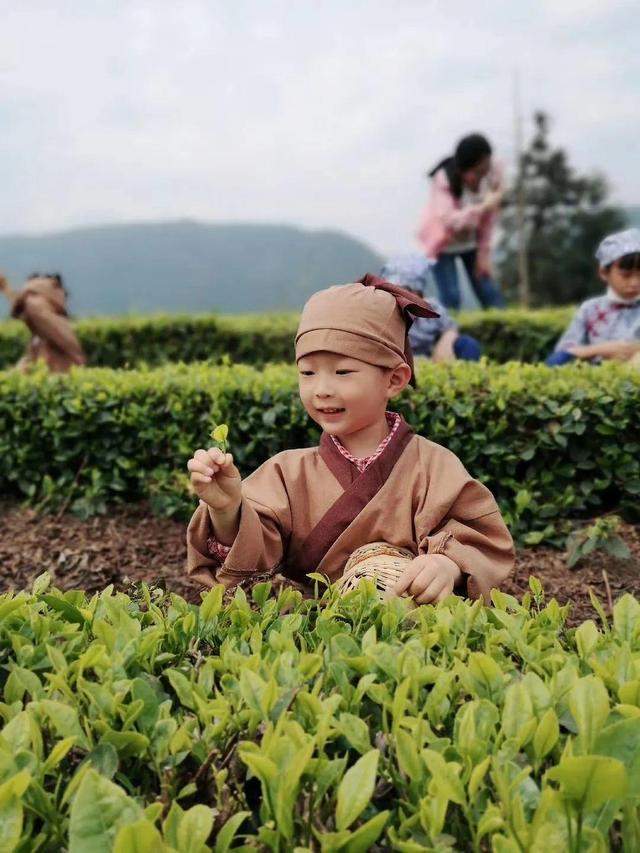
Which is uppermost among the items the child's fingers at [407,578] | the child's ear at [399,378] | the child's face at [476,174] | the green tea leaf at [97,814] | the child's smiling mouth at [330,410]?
the child's face at [476,174]

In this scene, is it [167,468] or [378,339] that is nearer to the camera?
[378,339]

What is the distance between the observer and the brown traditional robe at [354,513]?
2898 millimetres

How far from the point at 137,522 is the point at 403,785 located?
3.68 metres

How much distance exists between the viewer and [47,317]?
282 inches

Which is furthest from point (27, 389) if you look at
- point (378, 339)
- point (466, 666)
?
point (466, 666)

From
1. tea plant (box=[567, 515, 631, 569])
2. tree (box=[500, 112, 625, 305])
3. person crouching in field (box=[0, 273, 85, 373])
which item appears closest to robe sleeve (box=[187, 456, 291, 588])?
tea plant (box=[567, 515, 631, 569])

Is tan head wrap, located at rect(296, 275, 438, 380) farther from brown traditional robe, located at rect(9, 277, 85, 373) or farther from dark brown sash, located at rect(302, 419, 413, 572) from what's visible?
brown traditional robe, located at rect(9, 277, 85, 373)

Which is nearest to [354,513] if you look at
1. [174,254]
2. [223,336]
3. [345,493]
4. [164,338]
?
[345,493]

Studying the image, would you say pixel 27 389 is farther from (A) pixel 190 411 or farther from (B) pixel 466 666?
(B) pixel 466 666

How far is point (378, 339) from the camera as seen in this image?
2.85 m

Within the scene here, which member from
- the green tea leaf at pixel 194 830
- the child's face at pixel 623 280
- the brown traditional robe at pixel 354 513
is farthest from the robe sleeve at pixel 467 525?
the child's face at pixel 623 280

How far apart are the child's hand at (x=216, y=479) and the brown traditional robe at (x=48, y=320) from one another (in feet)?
15.8

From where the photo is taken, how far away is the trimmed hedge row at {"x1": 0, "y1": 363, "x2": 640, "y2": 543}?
459 cm

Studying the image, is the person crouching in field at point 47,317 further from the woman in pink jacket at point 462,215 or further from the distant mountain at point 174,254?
the distant mountain at point 174,254
